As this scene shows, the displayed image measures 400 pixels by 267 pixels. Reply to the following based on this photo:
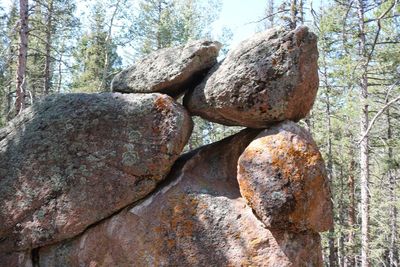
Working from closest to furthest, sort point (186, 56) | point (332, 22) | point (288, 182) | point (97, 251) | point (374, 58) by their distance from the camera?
point (288, 182), point (97, 251), point (186, 56), point (332, 22), point (374, 58)

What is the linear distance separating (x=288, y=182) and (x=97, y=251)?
264cm

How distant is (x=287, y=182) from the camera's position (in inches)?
189

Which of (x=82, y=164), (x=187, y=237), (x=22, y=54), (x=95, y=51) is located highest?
(x=95, y=51)

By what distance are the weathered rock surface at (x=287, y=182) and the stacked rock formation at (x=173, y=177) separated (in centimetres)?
1

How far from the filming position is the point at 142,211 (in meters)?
5.29

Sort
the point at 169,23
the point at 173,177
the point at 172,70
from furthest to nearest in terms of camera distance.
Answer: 1. the point at 169,23
2. the point at 172,70
3. the point at 173,177

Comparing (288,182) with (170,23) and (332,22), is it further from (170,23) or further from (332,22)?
(170,23)

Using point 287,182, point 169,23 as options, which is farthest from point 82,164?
point 169,23

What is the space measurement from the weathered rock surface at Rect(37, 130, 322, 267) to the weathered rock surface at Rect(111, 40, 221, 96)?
1.28m

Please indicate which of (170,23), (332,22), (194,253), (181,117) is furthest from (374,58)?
(170,23)

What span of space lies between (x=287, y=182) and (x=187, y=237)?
1446mm

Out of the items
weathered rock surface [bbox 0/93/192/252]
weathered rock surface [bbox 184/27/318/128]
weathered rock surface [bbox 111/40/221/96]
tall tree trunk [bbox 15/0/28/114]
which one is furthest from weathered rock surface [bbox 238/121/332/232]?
tall tree trunk [bbox 15/0/28/114]

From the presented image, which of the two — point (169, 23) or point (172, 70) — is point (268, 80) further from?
point (169, 23)

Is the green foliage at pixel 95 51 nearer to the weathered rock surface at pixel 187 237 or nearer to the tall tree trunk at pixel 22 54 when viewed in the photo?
the tall tree trunk at pixel 22 54
